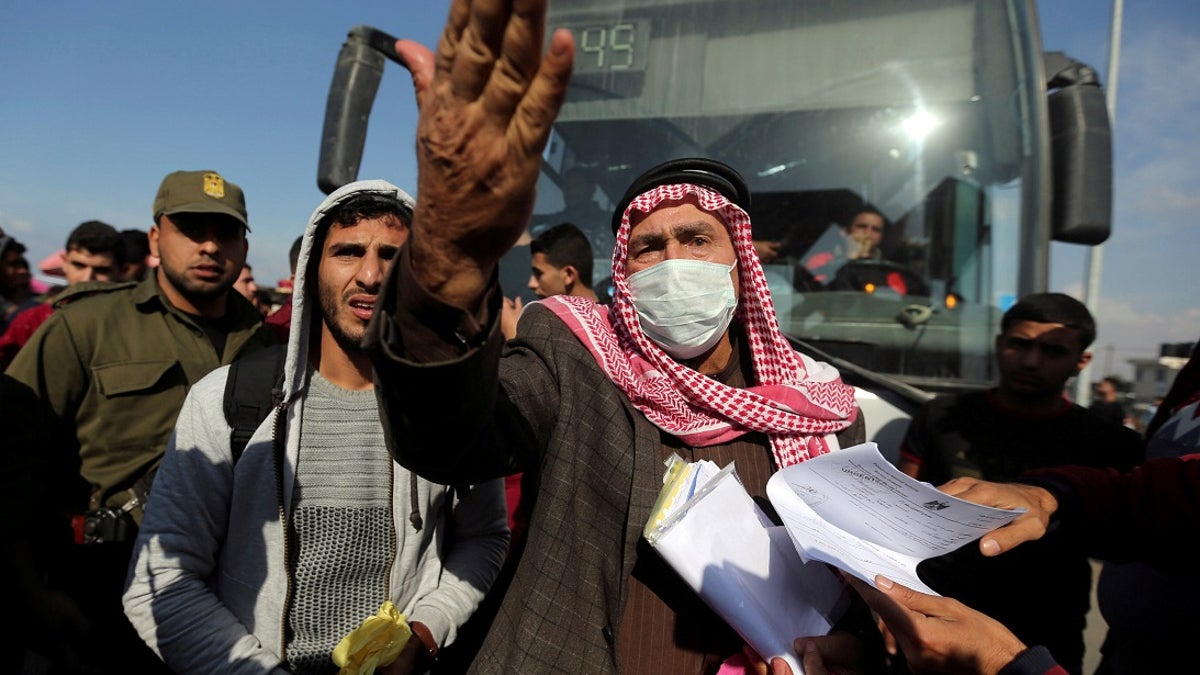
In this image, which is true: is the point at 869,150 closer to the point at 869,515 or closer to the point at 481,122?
the point at 869,515

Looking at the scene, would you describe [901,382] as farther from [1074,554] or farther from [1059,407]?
[1074,554]

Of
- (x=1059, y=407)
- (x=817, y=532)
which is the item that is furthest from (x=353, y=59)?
(x=1059, y=407)

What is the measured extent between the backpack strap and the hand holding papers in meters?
1.14

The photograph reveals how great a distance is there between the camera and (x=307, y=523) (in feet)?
5.32

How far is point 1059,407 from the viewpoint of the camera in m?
2.69

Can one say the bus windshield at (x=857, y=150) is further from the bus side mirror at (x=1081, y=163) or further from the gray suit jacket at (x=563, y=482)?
the gray suit jacket at (x=563, y=482)

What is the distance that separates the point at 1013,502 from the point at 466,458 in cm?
105

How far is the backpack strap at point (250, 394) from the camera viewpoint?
63.9 inches

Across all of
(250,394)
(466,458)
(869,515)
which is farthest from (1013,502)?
(250,394)

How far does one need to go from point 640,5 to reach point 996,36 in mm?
1652

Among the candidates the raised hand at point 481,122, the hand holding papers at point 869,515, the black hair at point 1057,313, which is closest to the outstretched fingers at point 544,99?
the raised hand at point 481,122

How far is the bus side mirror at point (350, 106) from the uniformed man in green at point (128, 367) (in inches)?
21.1

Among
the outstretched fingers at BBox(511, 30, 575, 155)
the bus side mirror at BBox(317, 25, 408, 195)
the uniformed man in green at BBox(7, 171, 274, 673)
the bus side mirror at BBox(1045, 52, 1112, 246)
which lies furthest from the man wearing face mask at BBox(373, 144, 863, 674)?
the bus side mirror at BBox(1045, 52, 1112, 246)

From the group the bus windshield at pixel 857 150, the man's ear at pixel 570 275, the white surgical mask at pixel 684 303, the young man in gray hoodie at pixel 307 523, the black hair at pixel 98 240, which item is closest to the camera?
the young man in gray hoodie at pixel 307 523
